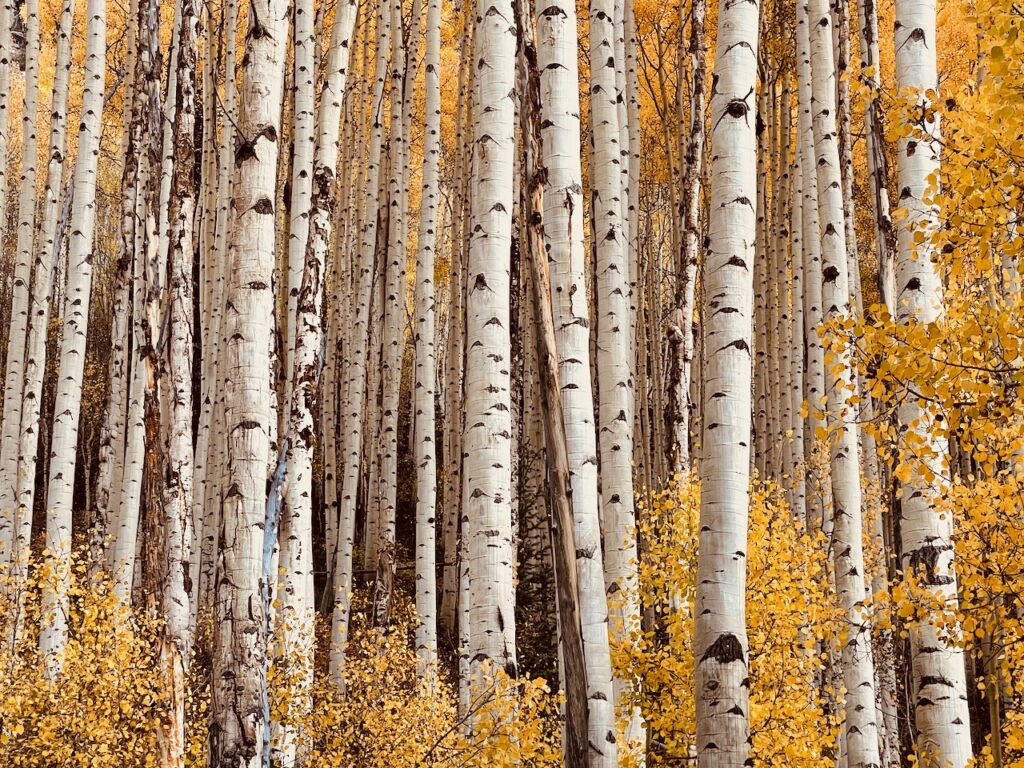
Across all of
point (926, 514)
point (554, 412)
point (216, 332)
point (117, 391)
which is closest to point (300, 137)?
point (216, 332)

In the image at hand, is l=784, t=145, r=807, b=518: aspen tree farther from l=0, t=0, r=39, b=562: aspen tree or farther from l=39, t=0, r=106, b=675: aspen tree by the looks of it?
l=0, t=0, r=39, b=562: aspen tree

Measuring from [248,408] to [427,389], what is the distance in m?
5.42

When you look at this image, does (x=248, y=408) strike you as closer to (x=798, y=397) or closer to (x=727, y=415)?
(x=727, y=415)

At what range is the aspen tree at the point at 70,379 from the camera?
8508 millimetres

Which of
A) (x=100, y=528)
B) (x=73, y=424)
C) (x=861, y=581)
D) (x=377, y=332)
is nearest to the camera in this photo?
(x=861, y=581)

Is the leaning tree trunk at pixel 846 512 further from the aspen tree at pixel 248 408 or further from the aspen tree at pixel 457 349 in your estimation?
the aspen tree at pixel 457 349

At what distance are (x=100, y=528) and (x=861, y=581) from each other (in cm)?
812

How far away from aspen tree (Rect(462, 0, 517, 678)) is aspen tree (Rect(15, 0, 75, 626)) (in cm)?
638

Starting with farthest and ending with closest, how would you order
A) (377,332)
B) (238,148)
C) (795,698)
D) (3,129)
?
1. (377,332)
2. (3,129)
3. (795,698)
4. (238,148)

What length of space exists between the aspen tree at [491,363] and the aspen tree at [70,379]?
5769mm

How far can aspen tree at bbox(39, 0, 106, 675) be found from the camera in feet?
27.9

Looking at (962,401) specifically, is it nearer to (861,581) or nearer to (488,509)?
(488,509)

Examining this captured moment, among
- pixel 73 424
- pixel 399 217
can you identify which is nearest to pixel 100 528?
pixel 73 424

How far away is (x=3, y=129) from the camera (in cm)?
1104
